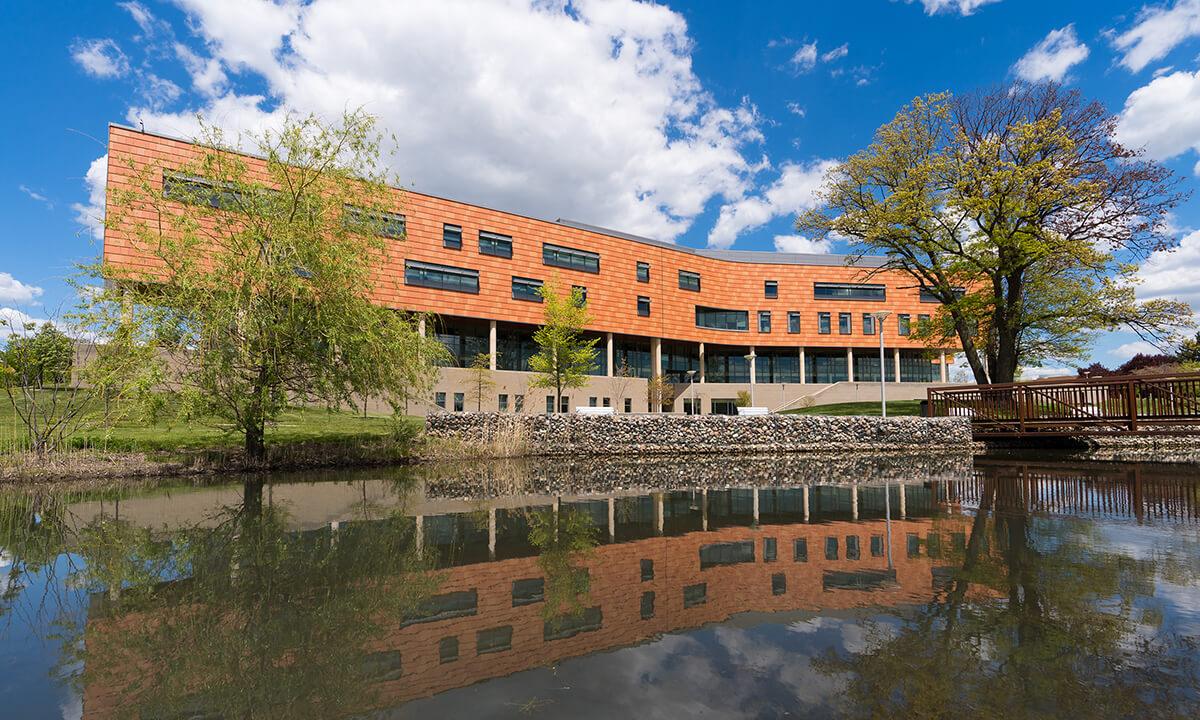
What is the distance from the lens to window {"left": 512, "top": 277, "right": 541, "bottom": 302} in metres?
37.5

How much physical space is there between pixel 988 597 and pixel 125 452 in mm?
16846

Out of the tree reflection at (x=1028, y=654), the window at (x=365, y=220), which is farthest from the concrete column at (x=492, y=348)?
the tree reflection at (x=1028, y=654)

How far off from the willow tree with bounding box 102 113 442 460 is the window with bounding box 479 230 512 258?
21.9 metres

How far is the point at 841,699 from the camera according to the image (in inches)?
108

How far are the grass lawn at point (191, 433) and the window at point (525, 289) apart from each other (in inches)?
691

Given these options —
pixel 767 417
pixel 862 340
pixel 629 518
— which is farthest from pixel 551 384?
pixel 862 340

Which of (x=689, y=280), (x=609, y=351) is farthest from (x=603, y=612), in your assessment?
(x=689, y=280)

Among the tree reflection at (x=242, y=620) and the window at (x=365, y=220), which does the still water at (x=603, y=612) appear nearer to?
the tree reflection at (x=242, y=620)

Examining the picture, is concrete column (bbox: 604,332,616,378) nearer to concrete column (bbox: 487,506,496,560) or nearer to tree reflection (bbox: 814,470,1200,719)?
concrete column (bbox: 487,506,496,560)

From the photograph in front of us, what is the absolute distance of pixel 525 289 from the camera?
37.8 meters

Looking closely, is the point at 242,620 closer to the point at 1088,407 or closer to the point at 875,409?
the point at 1088,407

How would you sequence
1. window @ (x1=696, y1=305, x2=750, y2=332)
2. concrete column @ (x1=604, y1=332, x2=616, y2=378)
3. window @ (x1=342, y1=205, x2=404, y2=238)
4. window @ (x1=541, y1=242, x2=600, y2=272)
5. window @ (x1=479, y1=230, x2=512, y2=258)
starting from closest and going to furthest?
1. window @ (x1=342, y1=205, x2=404, y2=238)
2. window @ (x1=479, y1=230, x2=512, y2=258)
3. window @ (x1=541, y1=242, x2=600, y2=272)
4. concrete column @ (x1=604, y1=332, x2=616, y2=378)
5. window @ (x1=696, y1=305, x2=750, y2=332)

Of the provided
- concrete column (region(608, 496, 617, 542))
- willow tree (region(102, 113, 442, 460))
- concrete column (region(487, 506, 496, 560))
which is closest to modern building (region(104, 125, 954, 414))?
willow tree (region(102, 113, 442, 460))

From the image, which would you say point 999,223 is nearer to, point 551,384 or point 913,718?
point 551,384
